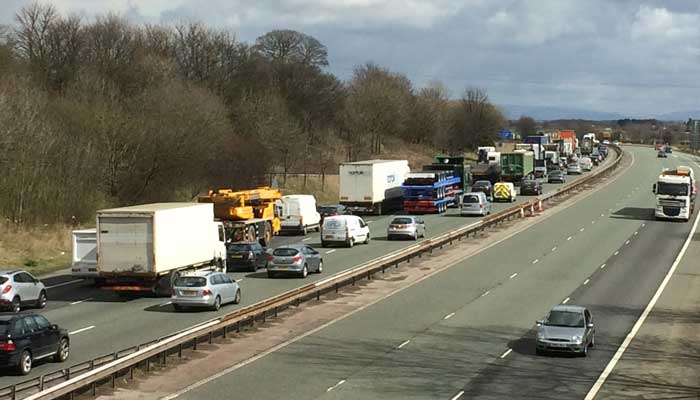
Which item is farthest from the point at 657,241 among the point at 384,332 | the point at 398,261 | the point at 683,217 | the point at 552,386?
the point at 552,386

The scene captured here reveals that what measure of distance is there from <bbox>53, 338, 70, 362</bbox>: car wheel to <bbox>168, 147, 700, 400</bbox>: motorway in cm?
447

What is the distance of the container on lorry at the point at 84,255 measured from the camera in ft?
116

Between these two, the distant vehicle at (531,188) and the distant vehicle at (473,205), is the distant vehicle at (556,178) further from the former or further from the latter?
the distant vehicle at (473,205)

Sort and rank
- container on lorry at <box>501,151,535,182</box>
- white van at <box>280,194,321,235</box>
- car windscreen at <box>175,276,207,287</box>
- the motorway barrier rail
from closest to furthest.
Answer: the motorway barrier rail < car windscreen at <box>175,276,207,287</box> < white van at <box>280,194,321,235</box> < container on lorry at <box>501,151,535,182</box>

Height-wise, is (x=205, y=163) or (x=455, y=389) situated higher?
(x=205, y=163)

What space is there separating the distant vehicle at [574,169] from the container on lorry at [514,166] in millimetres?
24755

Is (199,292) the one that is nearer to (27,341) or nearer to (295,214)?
(27,341)

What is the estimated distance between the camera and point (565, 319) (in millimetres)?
25438

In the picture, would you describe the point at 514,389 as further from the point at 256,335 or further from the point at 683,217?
the point at 683,217

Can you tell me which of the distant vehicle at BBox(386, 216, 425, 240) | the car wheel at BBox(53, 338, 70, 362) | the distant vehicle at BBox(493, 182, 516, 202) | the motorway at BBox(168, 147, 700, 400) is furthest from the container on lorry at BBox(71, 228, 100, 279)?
the distant vehicle at BBox(493, 182, 516, 202)

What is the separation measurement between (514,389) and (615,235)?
3593 centimetres

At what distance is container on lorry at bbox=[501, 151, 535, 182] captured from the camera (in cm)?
9038

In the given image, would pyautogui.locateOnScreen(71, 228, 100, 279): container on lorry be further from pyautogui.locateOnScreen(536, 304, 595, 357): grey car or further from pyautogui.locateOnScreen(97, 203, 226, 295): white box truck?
pyautogui.locateOnScreen(536, 304, 595, 357): grey car

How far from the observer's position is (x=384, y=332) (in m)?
27.2
